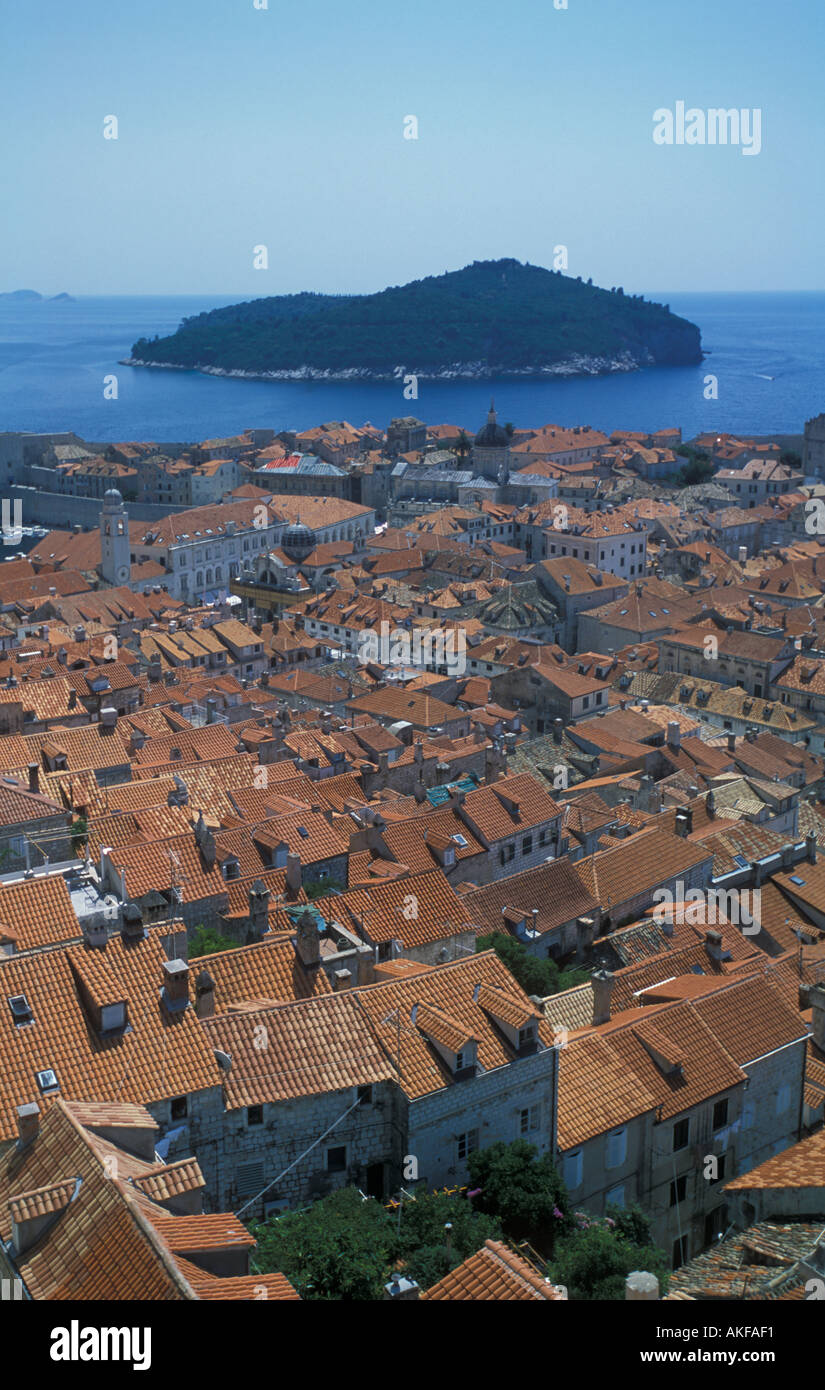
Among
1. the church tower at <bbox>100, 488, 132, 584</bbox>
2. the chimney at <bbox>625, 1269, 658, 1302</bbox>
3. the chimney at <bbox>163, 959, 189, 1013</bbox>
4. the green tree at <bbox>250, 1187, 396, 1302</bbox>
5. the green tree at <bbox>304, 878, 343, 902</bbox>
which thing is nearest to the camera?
the chimney at <bbox>625, 1269, 658, 1302</bbox>

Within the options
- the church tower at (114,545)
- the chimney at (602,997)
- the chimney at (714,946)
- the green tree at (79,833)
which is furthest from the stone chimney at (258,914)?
the church tower at (114,545)

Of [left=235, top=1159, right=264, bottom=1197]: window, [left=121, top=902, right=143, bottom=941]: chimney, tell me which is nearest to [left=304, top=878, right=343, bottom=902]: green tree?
[left=121, top=902, right=143, bottom=941]: chimney

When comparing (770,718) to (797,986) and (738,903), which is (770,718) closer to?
(738,903)

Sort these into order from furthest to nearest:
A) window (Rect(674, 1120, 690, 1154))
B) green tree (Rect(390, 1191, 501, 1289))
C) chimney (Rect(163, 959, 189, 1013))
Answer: window (Rect(674, 1120, 690, 1154)) → chimney (Rect(163, 959, 189, 1013)) → green tree (Rect(390, 1191, 501, 1289))

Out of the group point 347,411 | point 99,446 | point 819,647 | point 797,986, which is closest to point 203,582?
point 819,647

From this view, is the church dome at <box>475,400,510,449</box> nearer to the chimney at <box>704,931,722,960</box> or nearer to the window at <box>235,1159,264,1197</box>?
the chimney at <box>704,931,722,960</box>

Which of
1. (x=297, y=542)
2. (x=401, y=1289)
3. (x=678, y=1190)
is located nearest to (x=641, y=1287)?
(x=401, y=1289)

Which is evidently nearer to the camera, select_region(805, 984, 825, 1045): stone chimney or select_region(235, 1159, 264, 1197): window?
select_region(235, 1159, 264, 1197): window
